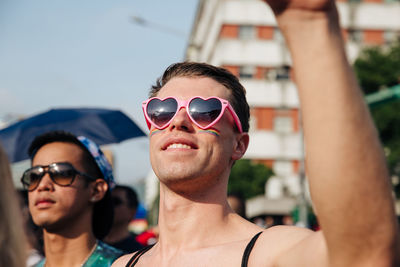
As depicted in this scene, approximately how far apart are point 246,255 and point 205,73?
0.99 meters

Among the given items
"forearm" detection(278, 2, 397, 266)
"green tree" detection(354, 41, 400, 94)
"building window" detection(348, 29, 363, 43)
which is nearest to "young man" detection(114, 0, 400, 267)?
"forearm" detection(278, 2, 397, 266)

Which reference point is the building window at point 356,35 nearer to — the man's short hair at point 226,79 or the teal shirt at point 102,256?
the teal shirt at point 102,256

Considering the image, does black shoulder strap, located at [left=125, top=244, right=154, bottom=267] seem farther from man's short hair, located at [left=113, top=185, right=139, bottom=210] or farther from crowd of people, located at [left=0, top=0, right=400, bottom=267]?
man's short hair, located at [left=113, top=185, right=139, bottom=210]

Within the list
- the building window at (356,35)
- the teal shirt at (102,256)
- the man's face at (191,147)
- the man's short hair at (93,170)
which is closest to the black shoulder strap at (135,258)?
the man's face at (191,147)

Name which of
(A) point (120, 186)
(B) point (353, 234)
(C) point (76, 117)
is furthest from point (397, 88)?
(B) point (353, 234)

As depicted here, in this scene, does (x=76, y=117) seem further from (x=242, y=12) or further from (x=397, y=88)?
(x=242, y=12)

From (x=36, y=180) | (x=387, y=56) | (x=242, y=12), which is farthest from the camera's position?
(x=242, y=12)

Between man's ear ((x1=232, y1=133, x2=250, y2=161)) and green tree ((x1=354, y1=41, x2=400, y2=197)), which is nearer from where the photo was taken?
man's ear ((x1=232, y1=133, x2=250, y2=161))

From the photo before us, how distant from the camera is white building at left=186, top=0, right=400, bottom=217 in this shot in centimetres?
4800

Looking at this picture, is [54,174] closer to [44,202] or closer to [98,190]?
[44,202]

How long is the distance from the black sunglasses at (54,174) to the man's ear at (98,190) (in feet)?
0.37

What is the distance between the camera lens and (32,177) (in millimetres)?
4336

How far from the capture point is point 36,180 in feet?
14.1

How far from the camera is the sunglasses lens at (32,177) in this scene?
4.30 m
